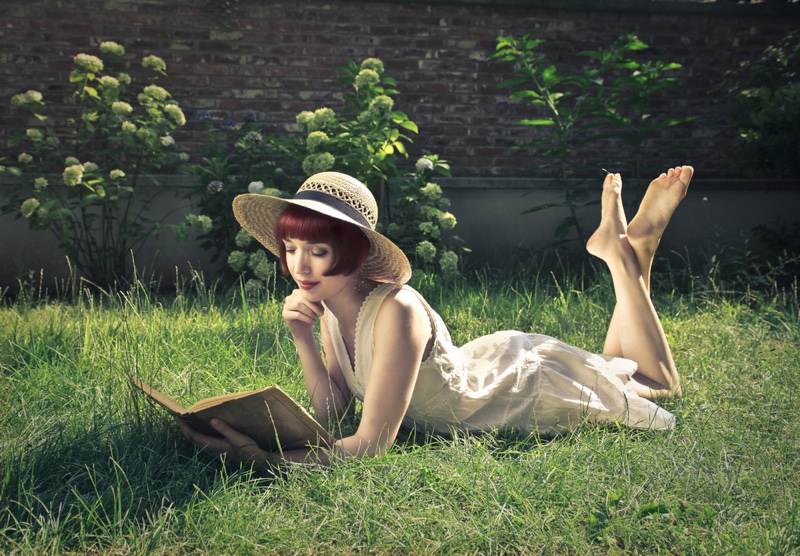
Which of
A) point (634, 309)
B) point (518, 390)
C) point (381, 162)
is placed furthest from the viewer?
point (381, 162)

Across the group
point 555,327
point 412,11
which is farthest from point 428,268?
point 412,11

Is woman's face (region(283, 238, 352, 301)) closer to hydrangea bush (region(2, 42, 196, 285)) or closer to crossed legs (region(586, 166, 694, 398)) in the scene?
crossed legs (region(586, 166, 694, 398))

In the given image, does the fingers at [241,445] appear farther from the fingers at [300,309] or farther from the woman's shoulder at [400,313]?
the woman's shoulder at [400,313]

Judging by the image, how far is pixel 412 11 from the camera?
20.9 ft

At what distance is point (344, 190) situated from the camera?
231 centimetres

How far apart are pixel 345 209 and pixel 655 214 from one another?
57.1 inches

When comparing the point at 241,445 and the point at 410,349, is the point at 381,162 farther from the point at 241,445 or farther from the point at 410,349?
the point at 241,445

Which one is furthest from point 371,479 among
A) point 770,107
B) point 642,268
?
point 770,107

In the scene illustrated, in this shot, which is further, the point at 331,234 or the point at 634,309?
the point at 634,309

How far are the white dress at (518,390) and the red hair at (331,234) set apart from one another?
14.7 inches

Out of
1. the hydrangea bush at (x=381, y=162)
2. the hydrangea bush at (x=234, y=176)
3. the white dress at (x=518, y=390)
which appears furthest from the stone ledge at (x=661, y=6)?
the white dress at (x=518, y=390)

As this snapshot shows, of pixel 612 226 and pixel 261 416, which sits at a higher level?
pixel 612 226

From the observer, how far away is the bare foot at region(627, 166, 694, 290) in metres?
3.07

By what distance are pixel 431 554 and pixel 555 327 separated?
7.84 ft
